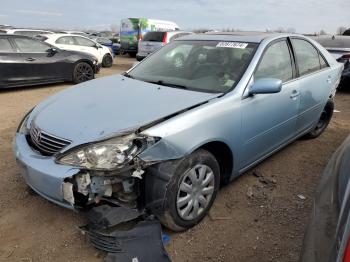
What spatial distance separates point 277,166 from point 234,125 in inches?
58.5

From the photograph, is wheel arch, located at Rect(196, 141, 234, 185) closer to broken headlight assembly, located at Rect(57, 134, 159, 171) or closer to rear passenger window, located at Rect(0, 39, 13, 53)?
broken headlight assembly, located at Rect(57, 134, 159, 171)

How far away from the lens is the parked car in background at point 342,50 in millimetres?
8469

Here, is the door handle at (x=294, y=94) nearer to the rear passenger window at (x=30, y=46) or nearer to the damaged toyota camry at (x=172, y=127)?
the damaged toyota camry at (x=172, y=127)

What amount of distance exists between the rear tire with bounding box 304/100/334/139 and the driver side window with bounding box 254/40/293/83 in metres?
1.56

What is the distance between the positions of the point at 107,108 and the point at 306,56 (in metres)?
2.77

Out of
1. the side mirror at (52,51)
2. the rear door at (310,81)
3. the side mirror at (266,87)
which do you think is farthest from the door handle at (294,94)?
the side mirror at (52,51)

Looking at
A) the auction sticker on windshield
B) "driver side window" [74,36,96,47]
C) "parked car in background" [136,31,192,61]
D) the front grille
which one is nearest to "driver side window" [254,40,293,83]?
the auction sticker on windshield

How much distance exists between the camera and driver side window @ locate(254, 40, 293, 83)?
11.2ft

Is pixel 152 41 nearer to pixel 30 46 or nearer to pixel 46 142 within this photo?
pixel 30 46

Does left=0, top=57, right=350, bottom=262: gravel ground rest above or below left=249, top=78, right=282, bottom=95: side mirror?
below

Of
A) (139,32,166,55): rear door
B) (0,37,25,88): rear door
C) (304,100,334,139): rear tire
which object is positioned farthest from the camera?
(139,32,166,55): rear door

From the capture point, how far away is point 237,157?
314cm

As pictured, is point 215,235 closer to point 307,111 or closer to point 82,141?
point 82,141

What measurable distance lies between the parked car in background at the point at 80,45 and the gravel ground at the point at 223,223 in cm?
834
